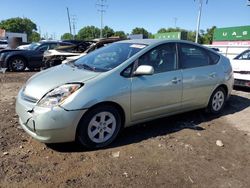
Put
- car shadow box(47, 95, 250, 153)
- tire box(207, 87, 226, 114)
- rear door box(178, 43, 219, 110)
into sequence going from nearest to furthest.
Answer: car shadow box(47, 95, 250, 153)
rear door box(178, 43, 219, 110)
tire box(207, 87, 226, 114)

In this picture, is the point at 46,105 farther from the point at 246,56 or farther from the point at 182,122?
the point at 246,56

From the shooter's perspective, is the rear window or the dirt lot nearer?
the dirt lot

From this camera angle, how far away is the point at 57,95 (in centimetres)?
409

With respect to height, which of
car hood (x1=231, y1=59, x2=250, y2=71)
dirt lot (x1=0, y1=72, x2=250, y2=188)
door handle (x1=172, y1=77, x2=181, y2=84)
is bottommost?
dirt lot (x1=0, y1=72, x2=250, y2=188)

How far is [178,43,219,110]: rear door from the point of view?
549cm

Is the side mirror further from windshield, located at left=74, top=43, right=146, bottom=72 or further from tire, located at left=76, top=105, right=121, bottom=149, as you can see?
tire, located at left=76, top=105, right=121, bottom=149

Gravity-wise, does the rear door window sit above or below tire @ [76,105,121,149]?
above

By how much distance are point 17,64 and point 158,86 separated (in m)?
10.5

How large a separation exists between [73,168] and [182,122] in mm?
2623

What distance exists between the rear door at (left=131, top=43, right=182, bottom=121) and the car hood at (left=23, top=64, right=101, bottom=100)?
2.41 feet

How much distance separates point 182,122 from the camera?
5.81 metres

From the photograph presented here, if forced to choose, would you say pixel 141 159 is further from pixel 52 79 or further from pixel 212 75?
pixel 212 75

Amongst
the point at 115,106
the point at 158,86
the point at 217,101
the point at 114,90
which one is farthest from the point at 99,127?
the point at 217,101

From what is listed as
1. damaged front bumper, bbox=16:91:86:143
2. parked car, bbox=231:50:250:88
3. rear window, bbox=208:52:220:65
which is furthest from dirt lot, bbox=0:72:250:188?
parked car, bbox=231:50:250:88
